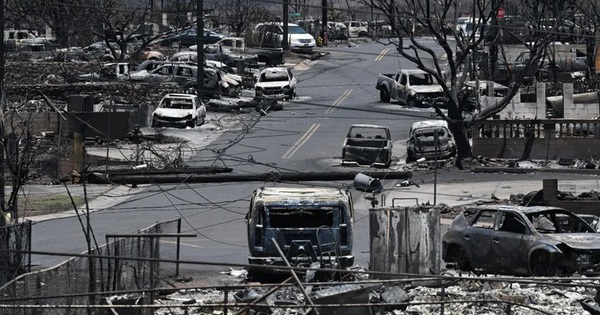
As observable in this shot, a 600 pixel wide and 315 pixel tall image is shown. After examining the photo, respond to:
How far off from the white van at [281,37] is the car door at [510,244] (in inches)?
1872

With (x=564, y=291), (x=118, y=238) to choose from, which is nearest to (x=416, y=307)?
(x=564, y=291)

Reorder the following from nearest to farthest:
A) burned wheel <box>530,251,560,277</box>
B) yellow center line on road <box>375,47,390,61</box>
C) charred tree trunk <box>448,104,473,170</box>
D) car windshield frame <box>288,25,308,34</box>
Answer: burned wheel <box>530,251,560,277</box> → charred tree trunk <box>448,104,473,170</box> → yellow center line on road <box>375,47,390,61</box> → car windshield frame <box>288,25,308,34</box>

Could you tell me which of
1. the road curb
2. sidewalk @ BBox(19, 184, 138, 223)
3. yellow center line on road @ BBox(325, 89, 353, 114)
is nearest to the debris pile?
the road curb

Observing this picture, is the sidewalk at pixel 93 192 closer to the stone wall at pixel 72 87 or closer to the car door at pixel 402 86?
the stone wall at pixel 72 87

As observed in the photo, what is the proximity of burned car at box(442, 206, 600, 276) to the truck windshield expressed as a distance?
7.68ft

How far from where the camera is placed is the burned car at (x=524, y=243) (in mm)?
21000

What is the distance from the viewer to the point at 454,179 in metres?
36.8

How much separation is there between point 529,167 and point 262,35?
33812 mm

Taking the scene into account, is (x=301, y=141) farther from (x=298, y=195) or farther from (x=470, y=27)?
(x=470, y=27)

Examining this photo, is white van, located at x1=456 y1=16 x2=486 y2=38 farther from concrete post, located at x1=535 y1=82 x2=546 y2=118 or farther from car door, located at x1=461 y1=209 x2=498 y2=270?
car door, located at x1=461 y1=209 x2=498 y2=270

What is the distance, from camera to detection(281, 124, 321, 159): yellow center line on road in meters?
41.1

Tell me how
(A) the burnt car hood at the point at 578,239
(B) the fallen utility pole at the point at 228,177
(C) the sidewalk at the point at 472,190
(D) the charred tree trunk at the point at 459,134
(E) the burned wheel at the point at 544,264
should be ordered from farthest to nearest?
1. (D) the charred tree trunk at the point at 459,134
2. (C) the sidewalk at the point at 472,190
3. (B) the fallen utility pole at the point at 228,177
4. (E) the burned wheel at the point at 544,264
5. (A) the burnt car hood at the point at 578,239

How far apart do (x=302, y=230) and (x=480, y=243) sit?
3181 mm

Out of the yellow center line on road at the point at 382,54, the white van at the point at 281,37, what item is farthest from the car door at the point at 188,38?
the yellow center line on road at the point at 382,54
